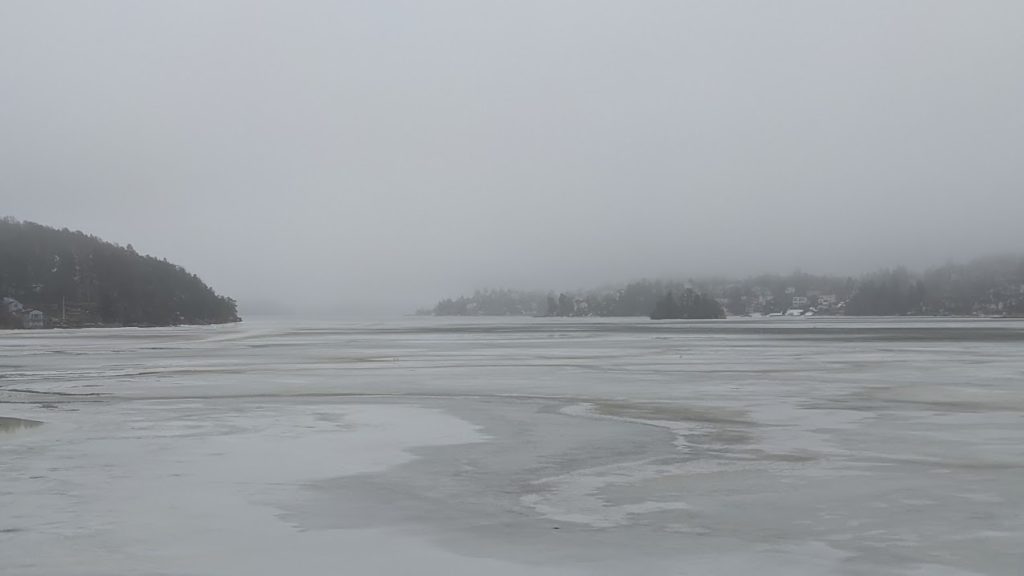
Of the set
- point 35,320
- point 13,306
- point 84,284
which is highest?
point 84,284

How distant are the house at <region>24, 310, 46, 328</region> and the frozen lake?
125 meters

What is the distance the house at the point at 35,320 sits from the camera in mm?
132150

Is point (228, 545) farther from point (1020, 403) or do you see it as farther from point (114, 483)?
point (1020, 403)

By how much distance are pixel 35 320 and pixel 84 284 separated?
76.2 feet

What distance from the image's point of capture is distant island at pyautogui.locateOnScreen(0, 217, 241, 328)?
14875cm

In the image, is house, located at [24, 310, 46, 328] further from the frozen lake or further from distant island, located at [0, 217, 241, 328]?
the frozen lake

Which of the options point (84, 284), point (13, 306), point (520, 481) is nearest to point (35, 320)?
point (13, 306)

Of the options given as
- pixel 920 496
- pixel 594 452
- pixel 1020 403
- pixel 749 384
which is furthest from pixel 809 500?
pixel 749 384

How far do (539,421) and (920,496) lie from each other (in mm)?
7161

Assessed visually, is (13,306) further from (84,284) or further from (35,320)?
(84,284)

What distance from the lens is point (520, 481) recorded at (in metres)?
9.72

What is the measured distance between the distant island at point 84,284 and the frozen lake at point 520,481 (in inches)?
5343

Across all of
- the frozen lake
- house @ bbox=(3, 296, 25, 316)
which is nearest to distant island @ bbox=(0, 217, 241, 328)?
house @ bbox=(3, 296, 25, 316)

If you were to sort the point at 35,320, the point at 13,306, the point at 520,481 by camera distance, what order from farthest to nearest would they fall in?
the point at 13,306 < the point at 35,320 < the point at 520,481
